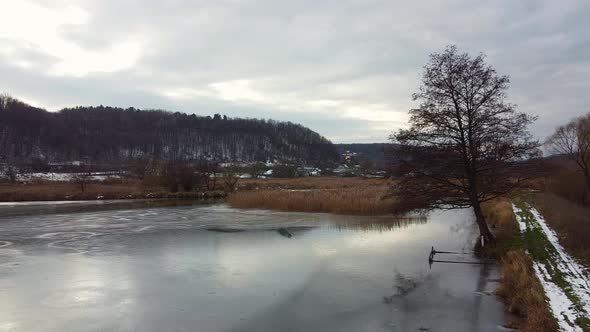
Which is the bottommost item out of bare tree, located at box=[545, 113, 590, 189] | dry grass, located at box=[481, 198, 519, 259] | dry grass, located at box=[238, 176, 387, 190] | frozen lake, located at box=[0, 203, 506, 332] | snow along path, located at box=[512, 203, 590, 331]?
frozen lake, located at box=[0, 203, 506, 332]

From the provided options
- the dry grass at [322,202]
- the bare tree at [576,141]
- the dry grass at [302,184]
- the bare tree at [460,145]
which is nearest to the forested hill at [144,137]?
the dry grass at [302,184]

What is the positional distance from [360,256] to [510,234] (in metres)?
6.55

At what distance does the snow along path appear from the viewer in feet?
28.3

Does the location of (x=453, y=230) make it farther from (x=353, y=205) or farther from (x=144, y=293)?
(x=144, y=293)

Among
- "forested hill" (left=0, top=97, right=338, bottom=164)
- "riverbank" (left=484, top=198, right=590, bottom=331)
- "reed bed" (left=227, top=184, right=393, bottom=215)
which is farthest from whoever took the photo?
"forested hill" (left=0, top=97, right=338, bottom=164)

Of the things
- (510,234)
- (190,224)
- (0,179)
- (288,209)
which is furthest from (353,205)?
(0,179)

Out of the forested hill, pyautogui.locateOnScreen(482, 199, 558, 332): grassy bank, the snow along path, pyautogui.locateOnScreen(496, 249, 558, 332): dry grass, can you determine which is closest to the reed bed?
pyautogui.locateOnScreen(482, 199, 558, 332): grassy bank

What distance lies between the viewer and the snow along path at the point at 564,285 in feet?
28.3

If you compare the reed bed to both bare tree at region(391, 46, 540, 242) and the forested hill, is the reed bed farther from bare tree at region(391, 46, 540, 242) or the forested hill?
the forested hill

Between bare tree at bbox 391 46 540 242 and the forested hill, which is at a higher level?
the forested hill

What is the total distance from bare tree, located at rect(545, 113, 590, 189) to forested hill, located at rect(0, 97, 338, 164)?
99415 mm

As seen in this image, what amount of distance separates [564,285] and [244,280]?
322 inches

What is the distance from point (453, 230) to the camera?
22.1 meters

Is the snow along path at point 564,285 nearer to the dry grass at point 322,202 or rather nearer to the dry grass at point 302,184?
the dry grass at point 322,202
